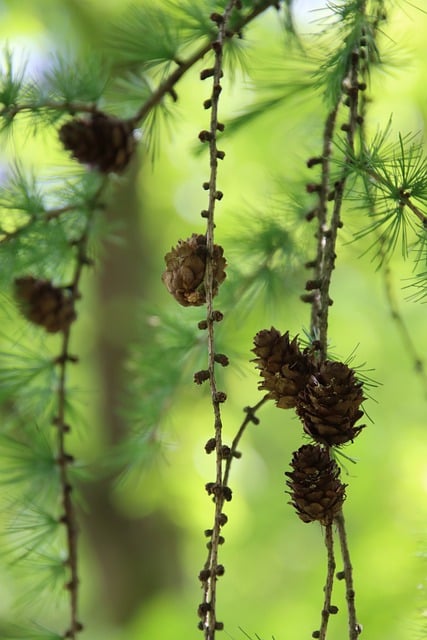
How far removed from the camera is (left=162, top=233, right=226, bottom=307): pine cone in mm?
565

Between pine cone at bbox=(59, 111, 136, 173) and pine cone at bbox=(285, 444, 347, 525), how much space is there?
1.11 feet

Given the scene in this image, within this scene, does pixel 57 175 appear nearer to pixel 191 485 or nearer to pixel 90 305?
pixel 191 485

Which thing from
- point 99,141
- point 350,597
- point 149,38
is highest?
point 149,38

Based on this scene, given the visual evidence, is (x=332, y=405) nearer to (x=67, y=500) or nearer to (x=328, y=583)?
(x=328, y=583)

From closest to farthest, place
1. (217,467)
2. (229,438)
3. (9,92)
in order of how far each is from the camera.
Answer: (217,467) < (9,92) < (229,438)

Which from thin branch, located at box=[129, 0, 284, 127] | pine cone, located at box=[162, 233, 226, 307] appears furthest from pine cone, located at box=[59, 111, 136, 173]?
pine cone, located at box=[162, 233, 226, 307]

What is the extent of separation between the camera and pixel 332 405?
1.59ft

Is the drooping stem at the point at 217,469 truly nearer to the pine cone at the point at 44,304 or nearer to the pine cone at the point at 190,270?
the pine cone at the point at 190,270

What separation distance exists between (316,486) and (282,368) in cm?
8

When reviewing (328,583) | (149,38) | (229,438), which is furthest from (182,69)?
(229,438)

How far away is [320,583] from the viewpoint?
1.55m

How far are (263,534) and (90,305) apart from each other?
3.03 ft

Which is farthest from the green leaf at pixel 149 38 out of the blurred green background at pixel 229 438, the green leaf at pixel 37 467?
the blurred green background at pixel 229 438

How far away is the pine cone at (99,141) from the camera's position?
0.69 m
